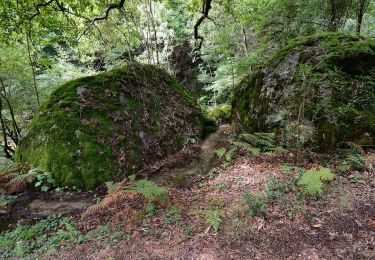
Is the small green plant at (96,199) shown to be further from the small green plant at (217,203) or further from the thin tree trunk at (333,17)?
the thin tree trunk at (333,17)

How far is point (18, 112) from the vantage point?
8789mm

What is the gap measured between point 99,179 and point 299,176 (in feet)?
13.0

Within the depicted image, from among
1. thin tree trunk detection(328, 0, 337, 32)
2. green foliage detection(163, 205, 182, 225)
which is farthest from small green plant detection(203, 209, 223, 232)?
thin tree trunk detection(328, 0, 337, 32)

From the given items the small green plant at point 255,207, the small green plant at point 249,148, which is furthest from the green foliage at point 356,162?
the small green plant at point 255,207

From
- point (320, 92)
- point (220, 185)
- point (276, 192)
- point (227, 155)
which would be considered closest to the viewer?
point (276, 192)

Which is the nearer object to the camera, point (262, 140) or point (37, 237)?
point (37, 237)

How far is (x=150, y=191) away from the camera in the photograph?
4.39m

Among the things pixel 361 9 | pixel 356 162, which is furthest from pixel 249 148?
pixel 361 9

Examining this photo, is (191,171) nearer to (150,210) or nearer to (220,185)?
(220,185)

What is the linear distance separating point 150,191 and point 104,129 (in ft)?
8.51

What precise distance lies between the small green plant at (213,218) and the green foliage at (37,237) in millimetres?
1942

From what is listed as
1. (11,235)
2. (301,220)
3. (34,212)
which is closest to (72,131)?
(34,212)

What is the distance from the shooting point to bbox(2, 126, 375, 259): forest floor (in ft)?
10.6

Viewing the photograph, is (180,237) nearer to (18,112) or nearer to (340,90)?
(340,90)
